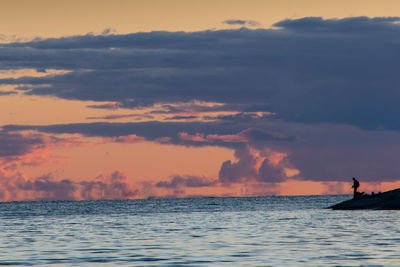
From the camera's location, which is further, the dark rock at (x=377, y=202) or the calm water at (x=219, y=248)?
the dark rock at (x=377, y=202)

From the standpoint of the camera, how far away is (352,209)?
105 m

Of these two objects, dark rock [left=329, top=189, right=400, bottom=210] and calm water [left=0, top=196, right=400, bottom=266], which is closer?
calm water [left=0, top=196, right=400, bottom=266]

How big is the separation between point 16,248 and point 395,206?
58.6 metres

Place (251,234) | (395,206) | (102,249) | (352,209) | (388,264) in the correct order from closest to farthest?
(388,264) < (102,249) < (251,234) < (395,206) < (352,209)

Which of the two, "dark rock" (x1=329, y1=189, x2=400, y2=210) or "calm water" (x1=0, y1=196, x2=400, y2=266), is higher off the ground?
"dark rock" (x1=329, y1=189, x2=400, y2=210)

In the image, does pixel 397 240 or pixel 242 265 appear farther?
pixel 397 240

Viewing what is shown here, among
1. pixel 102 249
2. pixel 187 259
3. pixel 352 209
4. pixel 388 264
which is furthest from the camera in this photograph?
pixel 352 209

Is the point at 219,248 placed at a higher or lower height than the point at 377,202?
lower

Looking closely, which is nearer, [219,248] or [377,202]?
[219,248]

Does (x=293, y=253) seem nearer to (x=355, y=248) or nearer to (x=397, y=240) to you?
(x=355, y=248)

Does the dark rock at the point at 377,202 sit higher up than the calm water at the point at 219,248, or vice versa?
the dark rock at the point at 377,202

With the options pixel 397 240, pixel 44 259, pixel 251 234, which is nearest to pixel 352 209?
pixel 251 234

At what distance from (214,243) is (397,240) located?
1157cm

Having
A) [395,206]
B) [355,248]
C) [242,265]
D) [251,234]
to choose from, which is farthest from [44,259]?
[395,206]
